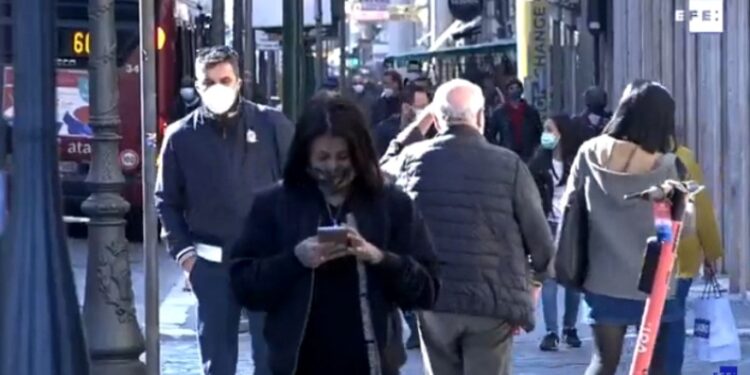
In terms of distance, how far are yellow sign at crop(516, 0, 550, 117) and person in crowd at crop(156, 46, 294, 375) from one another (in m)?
27.6

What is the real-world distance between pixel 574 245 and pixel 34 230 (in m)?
2.42

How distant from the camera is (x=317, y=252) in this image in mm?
5941

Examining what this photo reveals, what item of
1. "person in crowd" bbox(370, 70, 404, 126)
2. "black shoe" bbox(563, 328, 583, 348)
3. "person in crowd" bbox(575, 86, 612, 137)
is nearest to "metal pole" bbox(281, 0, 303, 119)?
"person in crowd" bbox(575, 86, 612, 137)

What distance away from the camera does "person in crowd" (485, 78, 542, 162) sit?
885 inches

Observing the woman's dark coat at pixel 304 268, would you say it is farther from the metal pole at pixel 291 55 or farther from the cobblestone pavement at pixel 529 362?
the metal pole at pixel 291 55

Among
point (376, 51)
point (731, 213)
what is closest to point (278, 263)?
point (731, 213)

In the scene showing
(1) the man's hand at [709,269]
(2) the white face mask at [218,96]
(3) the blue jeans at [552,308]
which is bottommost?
(3) the blue jeans at [552,308]

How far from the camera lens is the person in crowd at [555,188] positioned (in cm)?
1371

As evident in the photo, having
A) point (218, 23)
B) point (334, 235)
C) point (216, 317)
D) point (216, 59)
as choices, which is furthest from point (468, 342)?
point (218, 23)

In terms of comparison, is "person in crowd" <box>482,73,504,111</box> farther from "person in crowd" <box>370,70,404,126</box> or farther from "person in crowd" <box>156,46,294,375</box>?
"person in crowd" <box>156,46,294,375</box>

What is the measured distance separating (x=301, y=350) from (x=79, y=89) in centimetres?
1825

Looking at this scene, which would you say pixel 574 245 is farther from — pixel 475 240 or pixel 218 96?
pixel 218 96

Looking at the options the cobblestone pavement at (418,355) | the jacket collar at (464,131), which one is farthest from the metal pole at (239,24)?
the jacket collar at (464,131)

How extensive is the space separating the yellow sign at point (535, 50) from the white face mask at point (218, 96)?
2769cm
